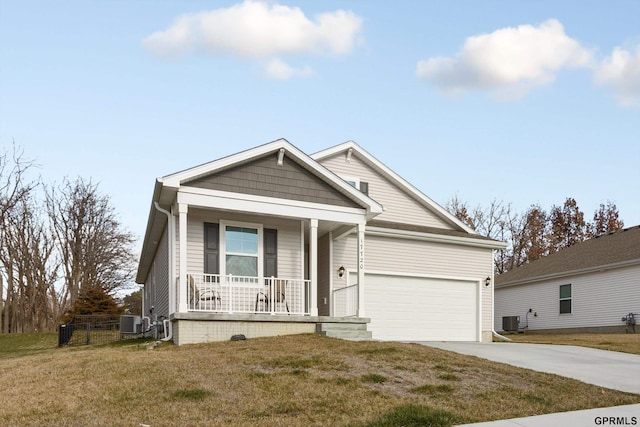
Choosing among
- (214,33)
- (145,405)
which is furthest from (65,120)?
(145,405)

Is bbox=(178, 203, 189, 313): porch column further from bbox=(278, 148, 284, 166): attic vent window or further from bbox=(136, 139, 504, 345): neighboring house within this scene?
bbox=(278, 148, 284, 166): attic vent window

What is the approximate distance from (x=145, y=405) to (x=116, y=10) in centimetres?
Answer: 1160

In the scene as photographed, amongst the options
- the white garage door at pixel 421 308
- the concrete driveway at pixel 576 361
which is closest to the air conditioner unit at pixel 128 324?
the white garage door at pixel 421 308

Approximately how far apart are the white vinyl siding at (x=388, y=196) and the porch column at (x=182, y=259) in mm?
6674

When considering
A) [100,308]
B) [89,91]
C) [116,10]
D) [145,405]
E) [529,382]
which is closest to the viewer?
[145,405]

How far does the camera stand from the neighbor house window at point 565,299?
2638 cm

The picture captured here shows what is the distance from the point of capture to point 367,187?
63.7 ft

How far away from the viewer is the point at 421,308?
17734 mm

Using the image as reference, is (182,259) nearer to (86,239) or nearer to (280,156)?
(280,156)

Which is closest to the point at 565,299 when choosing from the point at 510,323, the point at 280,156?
the point at 510,323

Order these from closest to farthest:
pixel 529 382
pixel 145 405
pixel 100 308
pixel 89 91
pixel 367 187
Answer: pixel 145 405 → pixel 529 382 → pixel 89 91 → pixel 367 187 → pixel 100 308

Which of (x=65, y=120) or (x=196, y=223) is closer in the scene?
(x=196, y=223)

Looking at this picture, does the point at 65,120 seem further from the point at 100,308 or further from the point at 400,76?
the point at 100,308
